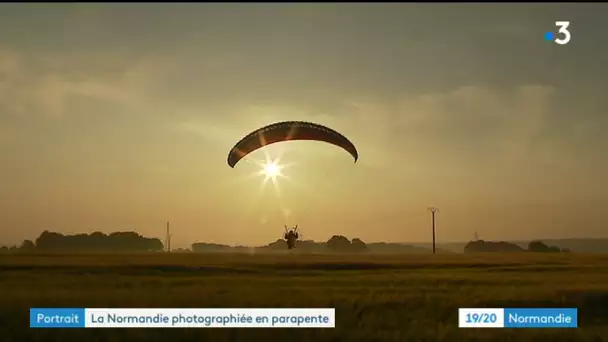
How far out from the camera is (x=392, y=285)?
1525 cm

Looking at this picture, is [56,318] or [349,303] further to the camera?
[349,303]

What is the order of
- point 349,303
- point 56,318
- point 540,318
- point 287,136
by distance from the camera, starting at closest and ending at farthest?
1. point 56,318
2. point 540,318
3. point 349,303
4. point 287,136

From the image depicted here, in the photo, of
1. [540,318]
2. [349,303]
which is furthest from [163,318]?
[540,318]

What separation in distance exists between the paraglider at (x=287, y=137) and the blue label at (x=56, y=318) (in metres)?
4.13

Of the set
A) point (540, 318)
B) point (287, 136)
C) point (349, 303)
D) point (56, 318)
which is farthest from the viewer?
point (287, 136)

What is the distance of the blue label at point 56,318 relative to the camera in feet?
27.8

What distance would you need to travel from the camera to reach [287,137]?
13.1 meters

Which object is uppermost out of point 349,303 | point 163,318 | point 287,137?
point 287,137

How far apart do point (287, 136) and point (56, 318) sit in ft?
19.8

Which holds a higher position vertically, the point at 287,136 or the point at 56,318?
the point at 287,136

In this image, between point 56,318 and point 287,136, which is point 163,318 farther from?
point 287,136

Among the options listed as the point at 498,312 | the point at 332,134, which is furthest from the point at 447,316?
the point at 332,134

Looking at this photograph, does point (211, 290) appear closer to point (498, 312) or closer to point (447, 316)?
point (447, 316)

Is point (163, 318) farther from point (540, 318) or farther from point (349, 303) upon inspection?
point (540, 318)
